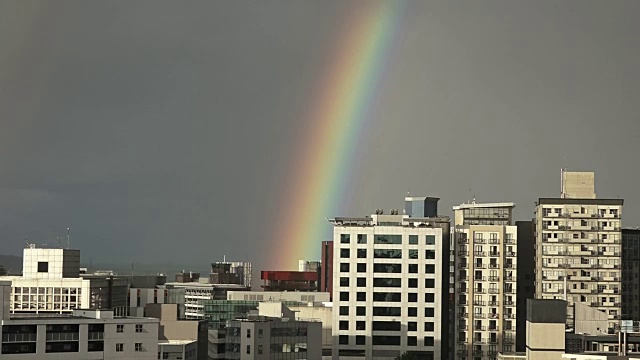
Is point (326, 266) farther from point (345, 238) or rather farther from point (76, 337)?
point (76, 337)

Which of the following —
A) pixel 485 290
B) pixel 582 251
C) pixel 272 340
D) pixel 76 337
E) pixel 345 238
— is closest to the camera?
pixel 76 337

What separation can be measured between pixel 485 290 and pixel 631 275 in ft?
91.6

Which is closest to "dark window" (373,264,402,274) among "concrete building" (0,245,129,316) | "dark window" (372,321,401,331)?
"dark window" (372,321,401,331)

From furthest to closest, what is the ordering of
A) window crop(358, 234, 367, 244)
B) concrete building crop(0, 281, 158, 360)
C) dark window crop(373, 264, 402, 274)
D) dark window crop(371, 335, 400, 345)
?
window crop(358, 234, 367, 244)
dark window crop(373, 264, 402, 274)
dark window crop(371, 335, 400, 345)
concrete building crop(0, 281, 158, 360)

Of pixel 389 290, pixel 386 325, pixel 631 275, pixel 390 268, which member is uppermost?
pixel 390 268

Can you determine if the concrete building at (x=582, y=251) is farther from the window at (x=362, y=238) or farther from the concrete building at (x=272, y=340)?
the concrete building at (x=272, y=340)

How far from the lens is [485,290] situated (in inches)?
4936

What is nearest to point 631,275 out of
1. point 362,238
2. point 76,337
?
point 362,238

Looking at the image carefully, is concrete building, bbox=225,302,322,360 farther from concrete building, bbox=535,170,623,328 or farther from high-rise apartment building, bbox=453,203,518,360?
concrete building, bbox=535,170,623,328

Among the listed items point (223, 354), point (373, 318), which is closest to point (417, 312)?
point (373, 318)

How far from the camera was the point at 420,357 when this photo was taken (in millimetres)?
121938

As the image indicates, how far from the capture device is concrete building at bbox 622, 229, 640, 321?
14438cm

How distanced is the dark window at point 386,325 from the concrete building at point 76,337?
41.1 metres

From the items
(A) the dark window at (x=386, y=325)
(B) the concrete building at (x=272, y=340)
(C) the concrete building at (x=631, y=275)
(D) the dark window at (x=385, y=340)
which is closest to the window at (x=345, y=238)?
(A) the dark window at (x=386, y=325)
